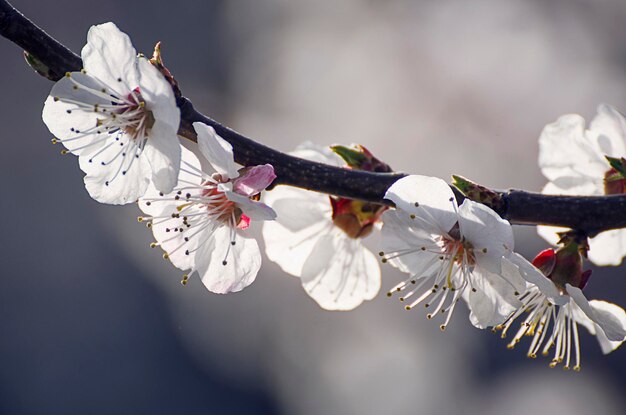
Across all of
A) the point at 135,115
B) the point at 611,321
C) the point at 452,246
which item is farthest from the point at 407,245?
the point at 135,115

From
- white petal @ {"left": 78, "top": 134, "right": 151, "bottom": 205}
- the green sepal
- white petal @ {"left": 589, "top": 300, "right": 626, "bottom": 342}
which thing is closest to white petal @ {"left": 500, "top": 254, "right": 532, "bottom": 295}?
white petal @ {"left": 589, "top": 300, "right": 626, "bottom": 342}

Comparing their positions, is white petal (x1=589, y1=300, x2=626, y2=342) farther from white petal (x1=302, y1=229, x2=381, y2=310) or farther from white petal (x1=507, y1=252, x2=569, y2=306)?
white petal (x1=302, y1=229, x2=381, y2=310)

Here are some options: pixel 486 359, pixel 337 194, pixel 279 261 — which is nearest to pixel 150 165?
pixel 337 194

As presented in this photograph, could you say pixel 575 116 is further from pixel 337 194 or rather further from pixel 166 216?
pixel 166 216

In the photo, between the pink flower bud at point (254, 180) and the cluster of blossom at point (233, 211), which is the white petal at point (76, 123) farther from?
the pink flower bud at point (254, 180)

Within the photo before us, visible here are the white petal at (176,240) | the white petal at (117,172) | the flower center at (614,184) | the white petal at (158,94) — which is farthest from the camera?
the flower center at (614,184)

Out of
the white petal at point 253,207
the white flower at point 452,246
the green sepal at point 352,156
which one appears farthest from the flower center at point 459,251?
the white petal at point 253,207
